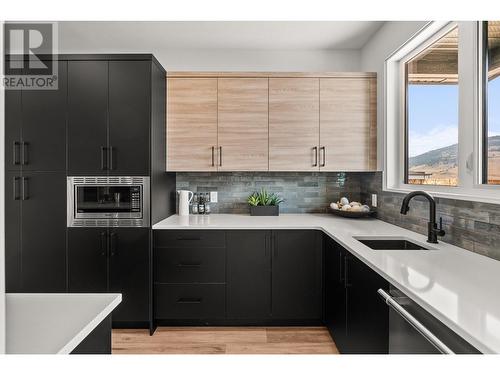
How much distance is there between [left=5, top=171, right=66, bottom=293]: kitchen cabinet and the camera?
2.69 m

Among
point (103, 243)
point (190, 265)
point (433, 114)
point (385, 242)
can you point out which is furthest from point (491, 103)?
point (103, 243)

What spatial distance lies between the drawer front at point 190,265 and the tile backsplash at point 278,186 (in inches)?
30.7

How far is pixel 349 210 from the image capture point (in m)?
3.04

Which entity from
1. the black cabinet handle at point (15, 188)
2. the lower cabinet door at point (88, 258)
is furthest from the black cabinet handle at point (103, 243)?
the black cabinet handle at point (15, 188)

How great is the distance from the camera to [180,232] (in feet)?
8.86

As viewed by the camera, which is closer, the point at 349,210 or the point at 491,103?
the point at 491,103

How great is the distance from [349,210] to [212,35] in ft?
6.54

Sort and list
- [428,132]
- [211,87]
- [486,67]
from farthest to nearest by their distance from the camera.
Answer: [211,87], [428,132], [486,67]

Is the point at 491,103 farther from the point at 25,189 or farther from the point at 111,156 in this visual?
the point at 25,189

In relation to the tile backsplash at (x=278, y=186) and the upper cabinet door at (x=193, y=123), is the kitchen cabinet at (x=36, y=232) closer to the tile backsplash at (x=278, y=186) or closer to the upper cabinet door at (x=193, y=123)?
the upper cabinet door at (x=193, y=123)

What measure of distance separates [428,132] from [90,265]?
2783 mm

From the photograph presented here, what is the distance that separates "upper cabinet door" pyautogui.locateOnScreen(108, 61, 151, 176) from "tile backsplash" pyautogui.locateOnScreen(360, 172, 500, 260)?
2.01 meters
